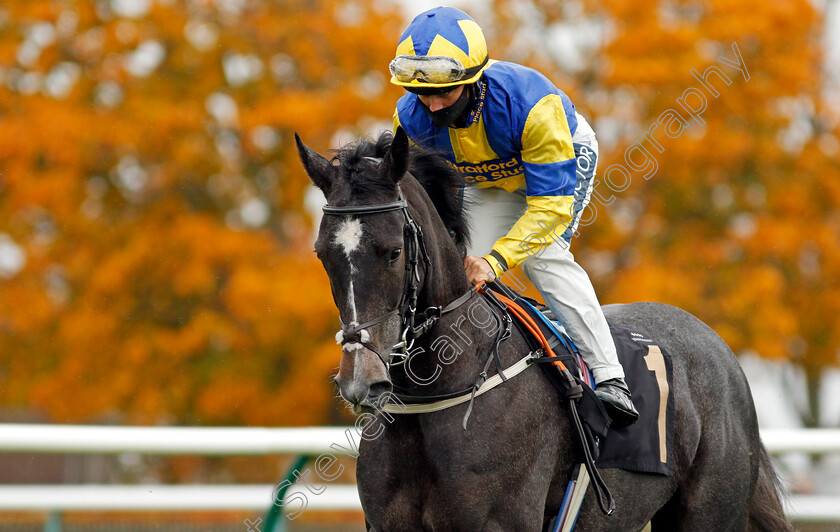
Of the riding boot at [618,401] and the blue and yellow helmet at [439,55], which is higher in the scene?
the blue and yellow helmet at [439,55]

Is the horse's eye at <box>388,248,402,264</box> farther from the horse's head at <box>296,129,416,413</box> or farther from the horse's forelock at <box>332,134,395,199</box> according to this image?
the horse's forelock at <box>332,134,395,199</box>

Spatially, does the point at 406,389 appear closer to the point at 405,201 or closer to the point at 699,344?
the point at 405,201

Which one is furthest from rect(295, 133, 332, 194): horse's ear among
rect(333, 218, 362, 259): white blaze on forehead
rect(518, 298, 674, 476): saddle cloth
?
rect(518, 298, 674, 476): saddle cloth

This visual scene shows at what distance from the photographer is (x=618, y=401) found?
353cm

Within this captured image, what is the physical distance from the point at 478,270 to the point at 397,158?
0.56m

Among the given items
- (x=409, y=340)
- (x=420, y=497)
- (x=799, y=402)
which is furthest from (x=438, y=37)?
(x=799, y=402)

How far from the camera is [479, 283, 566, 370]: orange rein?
136 inches

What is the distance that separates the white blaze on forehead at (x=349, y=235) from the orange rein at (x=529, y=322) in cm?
73

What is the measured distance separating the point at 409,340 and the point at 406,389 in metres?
0.17

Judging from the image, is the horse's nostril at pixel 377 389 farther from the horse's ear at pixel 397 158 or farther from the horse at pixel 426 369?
the horse's ear at pixel 397 158

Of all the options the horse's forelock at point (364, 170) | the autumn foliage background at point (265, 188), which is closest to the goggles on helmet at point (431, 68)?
the horse's forelock at point (364, 170)

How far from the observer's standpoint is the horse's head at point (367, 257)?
2.73m

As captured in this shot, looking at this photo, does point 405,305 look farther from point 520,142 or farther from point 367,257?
point 520,142

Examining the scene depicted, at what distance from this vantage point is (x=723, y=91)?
11.2 m
